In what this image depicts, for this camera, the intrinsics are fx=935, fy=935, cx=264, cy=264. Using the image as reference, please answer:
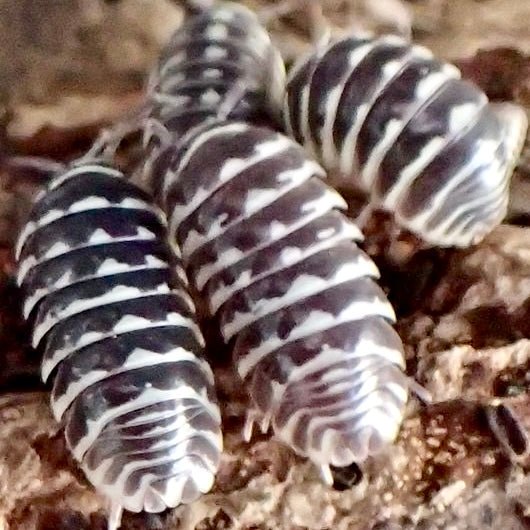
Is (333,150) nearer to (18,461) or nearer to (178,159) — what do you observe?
(178,159)

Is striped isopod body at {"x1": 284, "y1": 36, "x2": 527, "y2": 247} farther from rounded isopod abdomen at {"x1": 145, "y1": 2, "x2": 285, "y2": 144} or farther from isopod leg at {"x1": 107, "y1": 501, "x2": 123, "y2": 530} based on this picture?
isopod leg at {"x1": 107, "y1": 501, "x2": 123, "y2": 530}

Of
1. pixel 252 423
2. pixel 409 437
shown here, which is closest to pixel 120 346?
pixel 252 423

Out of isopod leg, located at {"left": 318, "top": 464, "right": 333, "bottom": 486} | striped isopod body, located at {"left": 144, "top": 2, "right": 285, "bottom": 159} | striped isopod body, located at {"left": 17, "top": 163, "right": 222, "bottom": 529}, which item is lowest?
isopod leg, located at {"left": 318, "top": 464, "right": 333, "bottom": 486}

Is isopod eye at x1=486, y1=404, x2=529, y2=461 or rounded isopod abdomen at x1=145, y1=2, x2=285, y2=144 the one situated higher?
rounded isopod abdomen at x1=145, y1=2, x2=285, y2=144

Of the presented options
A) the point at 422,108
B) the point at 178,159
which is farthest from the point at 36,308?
the point at 422,108

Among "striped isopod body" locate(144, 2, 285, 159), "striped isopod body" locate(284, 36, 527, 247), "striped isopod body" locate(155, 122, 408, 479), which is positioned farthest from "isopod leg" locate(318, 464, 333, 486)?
"striped isopod body" locate(144, 2, 285, 159)

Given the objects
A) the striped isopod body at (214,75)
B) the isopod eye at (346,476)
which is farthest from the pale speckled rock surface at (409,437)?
the striped isopod body at (214,75)

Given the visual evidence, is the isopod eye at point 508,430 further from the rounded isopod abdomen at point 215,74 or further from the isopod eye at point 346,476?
the rounded isopod abdomen at point 215,74
